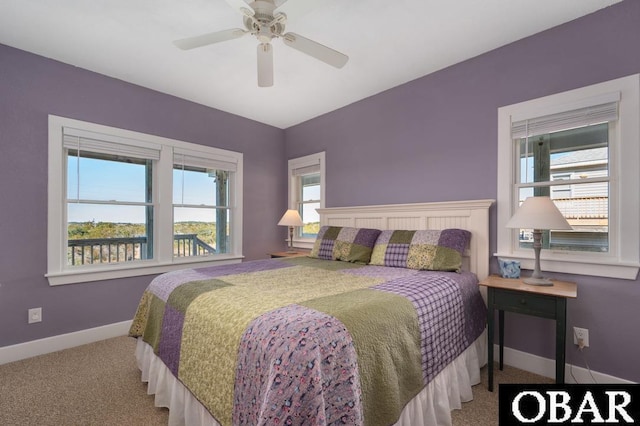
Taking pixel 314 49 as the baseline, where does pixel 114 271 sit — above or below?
below

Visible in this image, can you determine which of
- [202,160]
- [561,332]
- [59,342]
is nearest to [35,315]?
[59,342]

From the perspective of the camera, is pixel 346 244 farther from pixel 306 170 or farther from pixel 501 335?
pixel 306 170

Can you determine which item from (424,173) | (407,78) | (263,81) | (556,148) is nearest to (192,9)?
(263,81)

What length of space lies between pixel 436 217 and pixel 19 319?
3.77 m

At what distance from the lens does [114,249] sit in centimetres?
308

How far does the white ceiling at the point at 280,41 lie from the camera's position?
6.47 ft

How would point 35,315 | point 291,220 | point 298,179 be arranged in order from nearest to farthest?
point 35,315 < point 291,220 < point 298,179

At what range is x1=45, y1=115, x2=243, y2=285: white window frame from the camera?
262 centimetres

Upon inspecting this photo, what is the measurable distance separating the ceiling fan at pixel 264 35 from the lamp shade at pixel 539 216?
1.60 m

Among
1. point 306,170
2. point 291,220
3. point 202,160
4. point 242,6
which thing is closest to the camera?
point 242,6

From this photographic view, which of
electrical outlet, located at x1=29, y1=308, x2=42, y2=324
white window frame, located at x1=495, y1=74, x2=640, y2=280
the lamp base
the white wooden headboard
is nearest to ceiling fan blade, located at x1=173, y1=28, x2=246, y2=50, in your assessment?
the white wooden headboard

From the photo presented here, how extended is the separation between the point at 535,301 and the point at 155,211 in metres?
3.59

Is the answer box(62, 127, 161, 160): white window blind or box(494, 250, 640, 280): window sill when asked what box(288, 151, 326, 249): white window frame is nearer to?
box(62, 127, 161, 160): white window blind

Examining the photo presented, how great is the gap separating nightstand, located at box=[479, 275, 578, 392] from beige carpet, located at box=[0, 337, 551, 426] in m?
0.38
